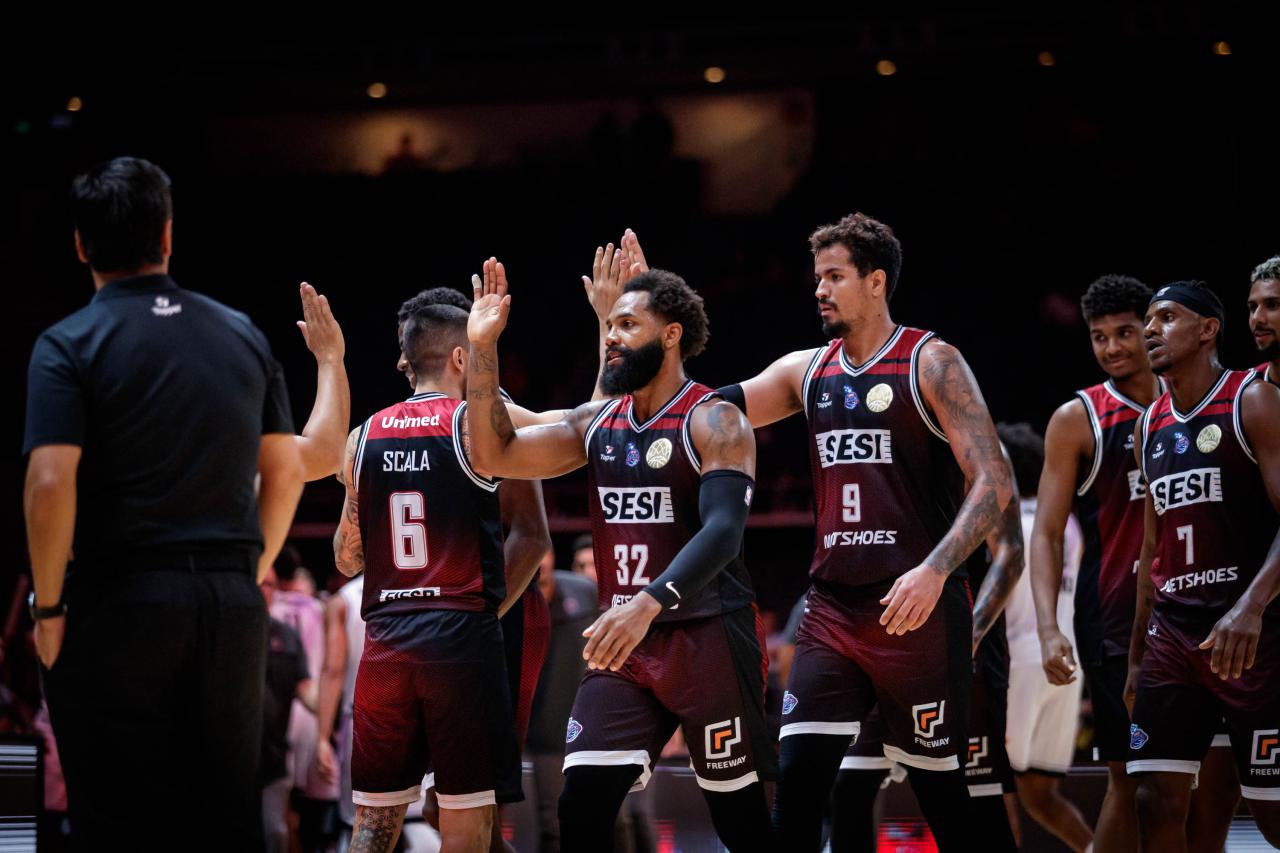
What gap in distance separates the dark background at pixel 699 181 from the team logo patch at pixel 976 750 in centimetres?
922

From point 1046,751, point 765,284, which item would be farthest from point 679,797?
point 765,284

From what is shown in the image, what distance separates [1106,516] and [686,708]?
2.55 m

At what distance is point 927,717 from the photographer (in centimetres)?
492

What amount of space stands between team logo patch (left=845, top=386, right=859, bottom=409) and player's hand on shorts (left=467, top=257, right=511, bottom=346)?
1310 mm

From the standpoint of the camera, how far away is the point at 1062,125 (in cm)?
1745

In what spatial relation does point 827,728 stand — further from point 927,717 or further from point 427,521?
point 427,521

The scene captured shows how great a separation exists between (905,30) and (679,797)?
10.4m

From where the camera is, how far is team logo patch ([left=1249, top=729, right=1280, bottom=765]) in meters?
5.19

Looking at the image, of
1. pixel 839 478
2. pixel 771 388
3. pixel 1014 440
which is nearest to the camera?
pixel 839 478

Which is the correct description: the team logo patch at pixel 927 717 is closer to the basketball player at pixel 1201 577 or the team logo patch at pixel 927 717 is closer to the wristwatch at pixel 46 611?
the basketball player at pixel 1201 577

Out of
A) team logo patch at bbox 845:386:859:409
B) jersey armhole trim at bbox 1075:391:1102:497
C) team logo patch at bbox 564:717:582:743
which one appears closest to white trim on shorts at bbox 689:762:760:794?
team logo patch at bbox 564:717:582:743

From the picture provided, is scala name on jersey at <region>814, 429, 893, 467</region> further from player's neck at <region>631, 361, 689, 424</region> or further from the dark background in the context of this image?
the dark background

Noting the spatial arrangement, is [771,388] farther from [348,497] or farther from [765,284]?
[765,284]

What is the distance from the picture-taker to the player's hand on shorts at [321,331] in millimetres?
5074
